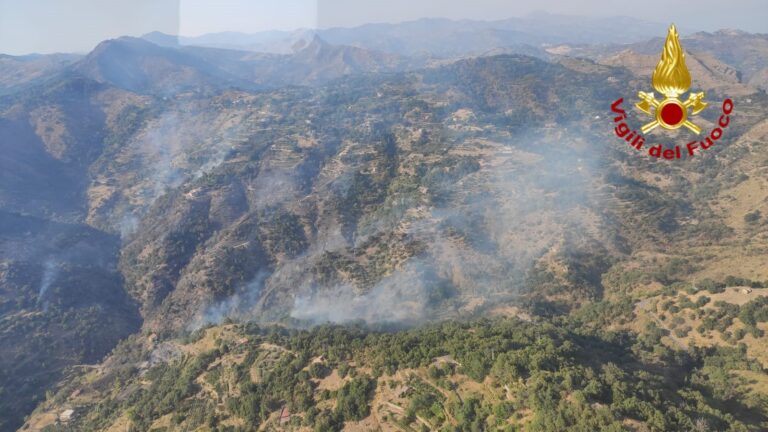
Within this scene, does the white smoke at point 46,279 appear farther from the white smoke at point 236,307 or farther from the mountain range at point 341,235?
the white smoke at point 236,307

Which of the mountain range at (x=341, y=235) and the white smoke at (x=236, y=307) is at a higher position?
the mountain range at (x=341, y=235)

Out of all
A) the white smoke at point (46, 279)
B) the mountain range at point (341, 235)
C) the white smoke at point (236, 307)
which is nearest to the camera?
the mountain range at point (341, 235)

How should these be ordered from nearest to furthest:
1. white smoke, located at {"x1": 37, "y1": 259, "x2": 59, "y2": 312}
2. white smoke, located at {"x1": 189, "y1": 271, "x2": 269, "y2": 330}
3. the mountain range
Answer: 1. the mountain range
2. white smoke, located at {"x1": 189, "y1": 271, "x2": 269, "y2": 330}
3. white smoke, located at {"x1": 37, "y1": 259, "x2": 59, "y2": 312}

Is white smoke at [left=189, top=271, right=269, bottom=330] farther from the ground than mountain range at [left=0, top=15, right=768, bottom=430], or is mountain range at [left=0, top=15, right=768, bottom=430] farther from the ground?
mountain range at [left=0, top=15, right=768, bottom=430]

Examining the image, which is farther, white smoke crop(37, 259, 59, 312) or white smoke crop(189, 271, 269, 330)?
white smoke crop(37, 259, 59, 312)

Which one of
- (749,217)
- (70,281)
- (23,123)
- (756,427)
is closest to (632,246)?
(749,217)

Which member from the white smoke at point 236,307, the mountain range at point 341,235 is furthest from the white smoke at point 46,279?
the white smoke at point 236,307

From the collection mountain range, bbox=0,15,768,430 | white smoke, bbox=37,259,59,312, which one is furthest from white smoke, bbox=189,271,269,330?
white smoke, bbox=37,259,59,312

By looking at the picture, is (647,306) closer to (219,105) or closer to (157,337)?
(157,337)

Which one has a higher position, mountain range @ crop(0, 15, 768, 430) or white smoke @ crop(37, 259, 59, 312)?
mountain range @ crop(0, 15, 768, 430)

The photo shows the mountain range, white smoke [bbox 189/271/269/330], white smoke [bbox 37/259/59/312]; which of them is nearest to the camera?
the mountain range

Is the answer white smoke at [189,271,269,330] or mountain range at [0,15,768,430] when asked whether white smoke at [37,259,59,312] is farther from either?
white smoke at [189,271,269,330]
